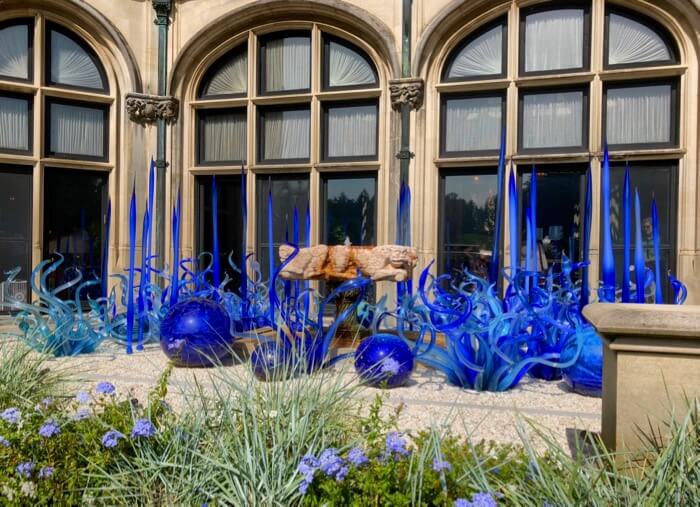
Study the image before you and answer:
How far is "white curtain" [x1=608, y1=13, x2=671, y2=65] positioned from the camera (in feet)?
24.2

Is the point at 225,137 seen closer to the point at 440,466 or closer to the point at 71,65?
the point at 71,65

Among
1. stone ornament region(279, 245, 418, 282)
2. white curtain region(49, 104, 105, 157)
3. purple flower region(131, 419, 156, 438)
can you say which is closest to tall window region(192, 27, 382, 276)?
white curtain region(49, 104, 105, 157)

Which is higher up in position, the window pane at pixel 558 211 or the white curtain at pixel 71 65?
the white curtain at pixel 71 65

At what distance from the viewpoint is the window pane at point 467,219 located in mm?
8109

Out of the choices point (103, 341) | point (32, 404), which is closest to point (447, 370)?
point (32, 404)

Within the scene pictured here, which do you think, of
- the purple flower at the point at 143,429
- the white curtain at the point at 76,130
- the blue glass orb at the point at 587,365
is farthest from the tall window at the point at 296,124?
the purple flower at the point at 143,429

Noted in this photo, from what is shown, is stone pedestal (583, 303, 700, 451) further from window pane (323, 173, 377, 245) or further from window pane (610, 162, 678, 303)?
window pane (323, 173, 377, 245)

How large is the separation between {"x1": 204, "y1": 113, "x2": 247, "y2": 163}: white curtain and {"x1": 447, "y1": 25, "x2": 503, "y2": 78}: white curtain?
11.3 feet

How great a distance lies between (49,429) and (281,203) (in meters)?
6.83

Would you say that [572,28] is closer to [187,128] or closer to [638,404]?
[187,128]

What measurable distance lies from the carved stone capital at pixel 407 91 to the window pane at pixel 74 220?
15.3 ft

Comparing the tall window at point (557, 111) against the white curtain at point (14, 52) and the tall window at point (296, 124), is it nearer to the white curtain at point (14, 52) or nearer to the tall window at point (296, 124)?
the tall window at point (296, 124)

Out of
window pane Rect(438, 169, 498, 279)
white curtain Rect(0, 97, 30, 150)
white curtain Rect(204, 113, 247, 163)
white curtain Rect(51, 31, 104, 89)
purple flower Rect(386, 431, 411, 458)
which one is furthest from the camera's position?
white curtain Rect(204, 113, 247, 163)

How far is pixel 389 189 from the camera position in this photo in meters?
7.99
